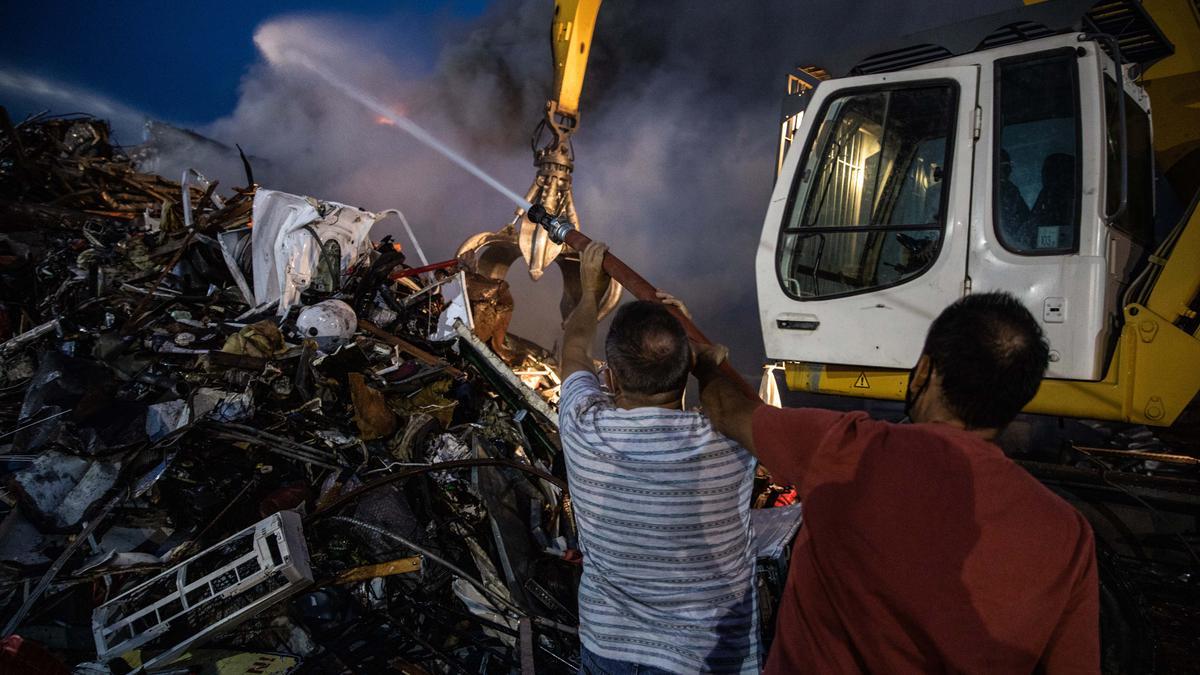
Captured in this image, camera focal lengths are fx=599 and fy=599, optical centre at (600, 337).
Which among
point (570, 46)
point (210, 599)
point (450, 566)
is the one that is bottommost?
point (450, 566)

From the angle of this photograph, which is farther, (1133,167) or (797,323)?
(797,323)

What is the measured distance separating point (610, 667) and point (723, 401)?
76 cm

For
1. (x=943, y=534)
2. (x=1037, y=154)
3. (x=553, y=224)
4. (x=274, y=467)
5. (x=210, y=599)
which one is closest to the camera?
(x=943, y=534)

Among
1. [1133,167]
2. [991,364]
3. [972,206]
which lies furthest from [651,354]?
[1133,167]

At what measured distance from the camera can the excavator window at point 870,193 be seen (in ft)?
9.16

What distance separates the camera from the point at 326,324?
501 centimetres

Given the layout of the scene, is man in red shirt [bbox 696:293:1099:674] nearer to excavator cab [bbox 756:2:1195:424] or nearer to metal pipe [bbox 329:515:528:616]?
excavator cab [bbox 756:2:1195:424]

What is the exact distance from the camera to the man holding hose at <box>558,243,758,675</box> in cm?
149

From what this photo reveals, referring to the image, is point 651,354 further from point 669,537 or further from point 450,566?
point 450,566

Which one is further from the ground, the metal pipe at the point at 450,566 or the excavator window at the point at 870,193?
the excavator window at the point at 870,193

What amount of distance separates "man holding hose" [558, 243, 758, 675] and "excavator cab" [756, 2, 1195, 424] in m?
1.63

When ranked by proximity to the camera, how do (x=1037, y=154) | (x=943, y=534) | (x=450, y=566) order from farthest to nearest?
(x=450, y=566)
(x=1037, y=154)
(x=943, y=534)

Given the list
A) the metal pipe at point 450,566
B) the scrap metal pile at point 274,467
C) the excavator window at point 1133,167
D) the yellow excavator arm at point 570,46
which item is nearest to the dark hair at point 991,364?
the excavator window at point 1133,167

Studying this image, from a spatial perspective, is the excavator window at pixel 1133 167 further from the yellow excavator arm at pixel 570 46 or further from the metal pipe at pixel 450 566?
the yellow excavator arm at pixel 570 46
